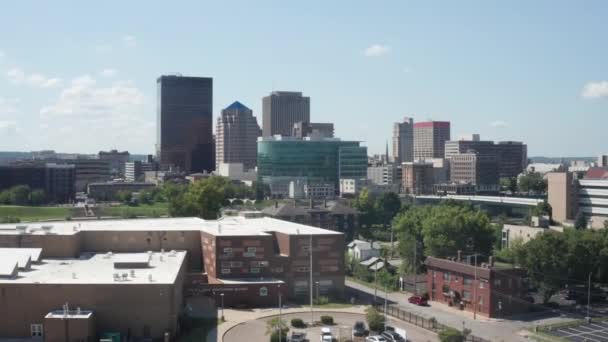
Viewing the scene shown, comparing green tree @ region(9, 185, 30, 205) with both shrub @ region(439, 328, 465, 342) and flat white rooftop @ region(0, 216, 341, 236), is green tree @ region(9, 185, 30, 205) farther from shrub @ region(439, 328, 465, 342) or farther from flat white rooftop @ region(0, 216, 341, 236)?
shrub @ region(439, 328, 465, 342)

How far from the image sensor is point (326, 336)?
45.5 m

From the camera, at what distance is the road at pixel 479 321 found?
50844mm

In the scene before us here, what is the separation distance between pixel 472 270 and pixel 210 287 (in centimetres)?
2118

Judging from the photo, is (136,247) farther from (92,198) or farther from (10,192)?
(92,198)

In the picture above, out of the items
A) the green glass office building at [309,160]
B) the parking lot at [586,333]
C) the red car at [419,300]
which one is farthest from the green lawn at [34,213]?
the parking lot at [586,333]

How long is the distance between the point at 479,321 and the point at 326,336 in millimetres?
15552

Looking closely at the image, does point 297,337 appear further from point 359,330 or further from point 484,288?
point 484,288

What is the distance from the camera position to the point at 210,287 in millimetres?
55844

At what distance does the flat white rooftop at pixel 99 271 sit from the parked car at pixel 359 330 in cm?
1251

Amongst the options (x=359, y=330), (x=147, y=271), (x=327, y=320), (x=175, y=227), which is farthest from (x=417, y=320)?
(x=175, y=227)

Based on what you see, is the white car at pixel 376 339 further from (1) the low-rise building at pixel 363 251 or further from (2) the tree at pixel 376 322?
(1) the low-rise building at pixel 363 251

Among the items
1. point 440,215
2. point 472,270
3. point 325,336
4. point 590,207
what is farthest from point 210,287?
point 590,207

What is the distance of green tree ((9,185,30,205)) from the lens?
149625 mm

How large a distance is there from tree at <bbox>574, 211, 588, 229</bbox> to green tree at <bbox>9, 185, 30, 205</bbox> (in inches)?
4328
